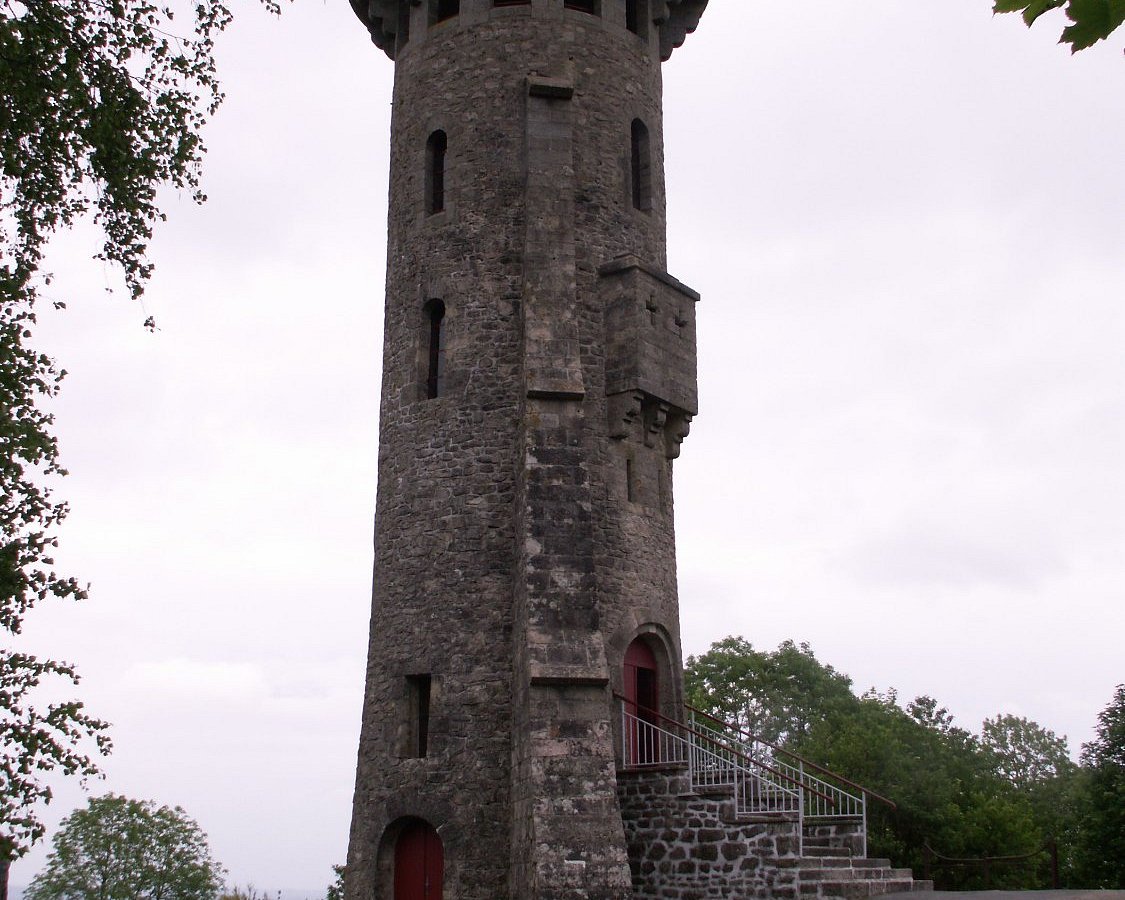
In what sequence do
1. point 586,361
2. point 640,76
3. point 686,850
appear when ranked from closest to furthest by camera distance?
1. point 686,850
2. point 586,361
3. point 640,76

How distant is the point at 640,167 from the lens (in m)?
20.7

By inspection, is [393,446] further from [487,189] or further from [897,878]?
[897,878]

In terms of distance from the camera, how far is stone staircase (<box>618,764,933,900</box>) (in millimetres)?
14727

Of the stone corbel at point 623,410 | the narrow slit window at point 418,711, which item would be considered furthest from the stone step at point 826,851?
the stone corbel at point 623,410

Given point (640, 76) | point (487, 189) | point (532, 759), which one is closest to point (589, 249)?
point (487, 189)

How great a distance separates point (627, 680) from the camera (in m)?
18.0

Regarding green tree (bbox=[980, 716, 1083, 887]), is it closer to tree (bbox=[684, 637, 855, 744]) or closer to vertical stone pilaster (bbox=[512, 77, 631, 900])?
tree (bbox=[684, 637, 855, 744])

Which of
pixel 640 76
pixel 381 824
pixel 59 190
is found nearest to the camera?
pixel 59 190

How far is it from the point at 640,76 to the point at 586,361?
17.3 feet

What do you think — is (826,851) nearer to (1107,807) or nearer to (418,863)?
(418,863)

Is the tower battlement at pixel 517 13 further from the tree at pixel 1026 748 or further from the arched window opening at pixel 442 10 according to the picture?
the tree at pixel 1026 748

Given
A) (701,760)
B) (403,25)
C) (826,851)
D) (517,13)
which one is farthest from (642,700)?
(403,25)

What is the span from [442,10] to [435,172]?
2.98m

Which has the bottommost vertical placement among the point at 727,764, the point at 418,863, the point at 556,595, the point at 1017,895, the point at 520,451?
the point at 1017,895
